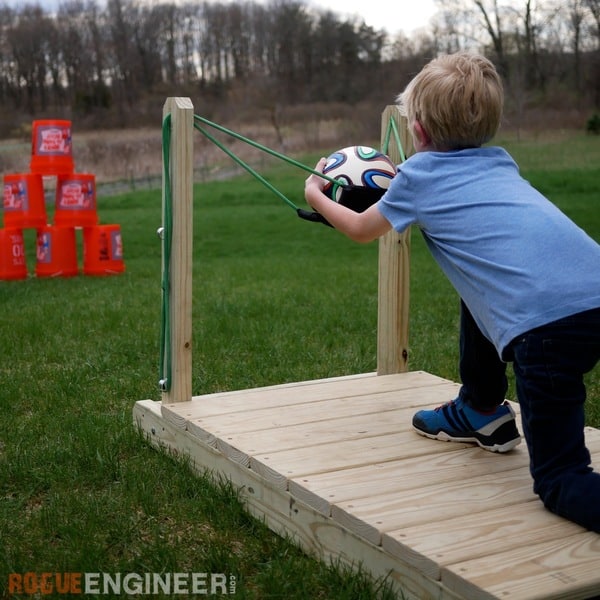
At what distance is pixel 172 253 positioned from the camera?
3516mm

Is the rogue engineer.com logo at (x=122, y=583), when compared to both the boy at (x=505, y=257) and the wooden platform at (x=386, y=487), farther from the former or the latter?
the boy at (x=505, y=257)

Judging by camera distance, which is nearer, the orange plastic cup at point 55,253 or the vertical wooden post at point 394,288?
the vertical wooden post at point 394,288

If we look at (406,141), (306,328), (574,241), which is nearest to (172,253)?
(406,141)

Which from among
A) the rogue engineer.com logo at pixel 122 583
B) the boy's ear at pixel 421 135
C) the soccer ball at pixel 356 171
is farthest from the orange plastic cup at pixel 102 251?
the rogue engineer.com logo at pixel 122 583

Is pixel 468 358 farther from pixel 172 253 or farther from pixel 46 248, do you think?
pixel 46 248

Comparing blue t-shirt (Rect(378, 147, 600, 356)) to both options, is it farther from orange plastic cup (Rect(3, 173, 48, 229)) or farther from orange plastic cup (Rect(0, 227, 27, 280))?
orange plastic cup (Rect(3, 173, 48, 229))

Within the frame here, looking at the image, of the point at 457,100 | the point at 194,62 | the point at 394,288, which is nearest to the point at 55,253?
the point at 394,288

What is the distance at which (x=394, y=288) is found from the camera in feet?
13.1

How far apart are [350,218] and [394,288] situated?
110 cm

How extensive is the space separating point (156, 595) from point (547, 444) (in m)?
1.11

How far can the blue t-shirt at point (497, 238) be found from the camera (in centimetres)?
242

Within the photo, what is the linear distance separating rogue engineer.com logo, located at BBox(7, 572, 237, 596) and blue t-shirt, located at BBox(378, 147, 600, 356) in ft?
3.35

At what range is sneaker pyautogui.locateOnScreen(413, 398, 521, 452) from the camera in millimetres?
3018

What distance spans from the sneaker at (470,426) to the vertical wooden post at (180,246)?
3.25 ft
